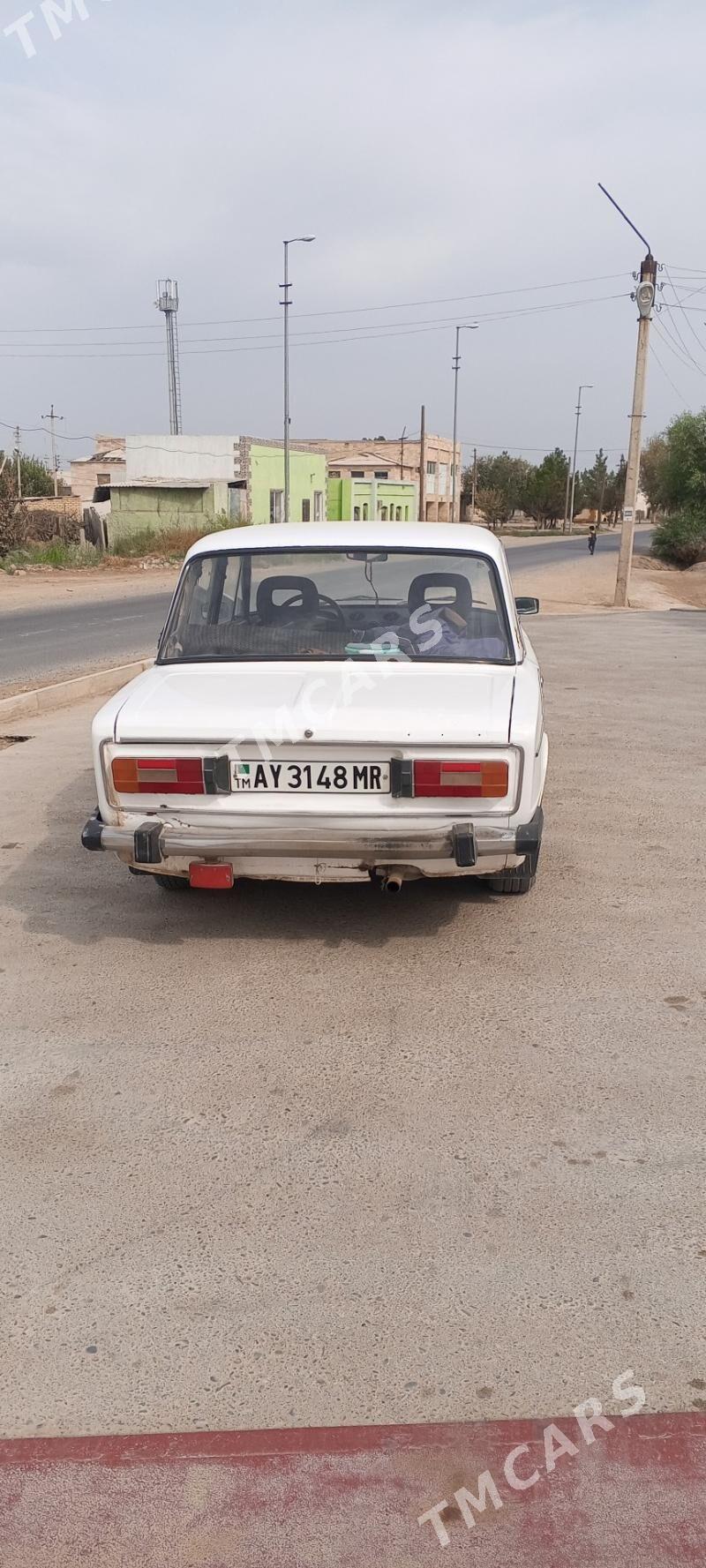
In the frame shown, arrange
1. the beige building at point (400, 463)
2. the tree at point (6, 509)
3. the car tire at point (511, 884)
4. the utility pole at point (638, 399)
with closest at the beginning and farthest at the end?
the car tire at point (511, 884)
the utility pole at point (638, 399)
the tree at point (6, 509)
the beige building at point (400, 463)

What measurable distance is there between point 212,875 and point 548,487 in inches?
4005

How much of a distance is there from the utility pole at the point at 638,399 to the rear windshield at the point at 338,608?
1591cm

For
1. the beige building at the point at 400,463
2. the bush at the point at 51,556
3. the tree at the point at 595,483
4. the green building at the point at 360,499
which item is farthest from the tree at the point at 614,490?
the bush at the point at 51,556

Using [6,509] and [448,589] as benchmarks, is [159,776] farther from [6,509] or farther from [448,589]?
[6,509]

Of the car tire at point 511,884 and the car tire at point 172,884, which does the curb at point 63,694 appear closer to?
the car tire at point 172,884

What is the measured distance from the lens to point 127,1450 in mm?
2176

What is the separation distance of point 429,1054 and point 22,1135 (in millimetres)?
1223

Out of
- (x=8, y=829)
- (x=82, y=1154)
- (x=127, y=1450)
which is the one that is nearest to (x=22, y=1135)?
(x=82, y=1154)

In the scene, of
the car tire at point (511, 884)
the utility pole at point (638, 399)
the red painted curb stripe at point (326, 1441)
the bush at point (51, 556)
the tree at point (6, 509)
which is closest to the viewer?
the red painted curb stripe at point (326, 1441)

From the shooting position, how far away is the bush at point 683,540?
1687 inches

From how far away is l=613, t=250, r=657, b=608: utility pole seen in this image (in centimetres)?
2070

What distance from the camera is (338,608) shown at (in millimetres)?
5367

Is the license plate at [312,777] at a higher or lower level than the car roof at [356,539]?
lower

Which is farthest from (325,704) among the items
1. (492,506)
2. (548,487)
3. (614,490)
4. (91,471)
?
(614,490)
